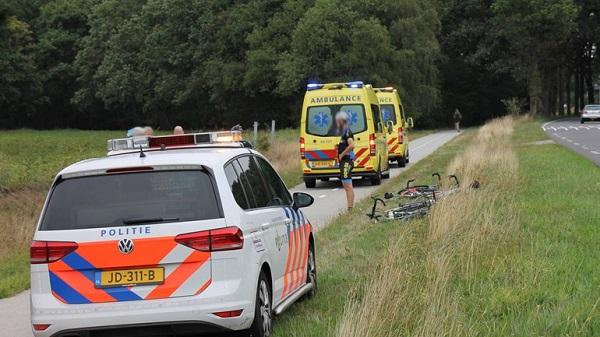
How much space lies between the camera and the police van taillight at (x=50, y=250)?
5637 mm

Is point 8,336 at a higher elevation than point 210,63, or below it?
below

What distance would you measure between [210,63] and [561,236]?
202ft

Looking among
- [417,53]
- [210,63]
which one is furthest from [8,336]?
[210,63]

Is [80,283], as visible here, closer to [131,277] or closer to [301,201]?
[131,277]

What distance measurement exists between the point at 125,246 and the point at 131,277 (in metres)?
0.23

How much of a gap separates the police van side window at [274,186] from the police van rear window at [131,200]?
Result: 140 centimetres

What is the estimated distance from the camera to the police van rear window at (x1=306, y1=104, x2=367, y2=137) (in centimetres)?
2119

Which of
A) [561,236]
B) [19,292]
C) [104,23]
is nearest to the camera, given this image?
[561,236]

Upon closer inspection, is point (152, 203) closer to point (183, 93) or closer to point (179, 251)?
point (179, 251)

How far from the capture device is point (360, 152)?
69.1 ft

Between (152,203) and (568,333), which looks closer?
(568,333)

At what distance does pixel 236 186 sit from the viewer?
20.5 ft

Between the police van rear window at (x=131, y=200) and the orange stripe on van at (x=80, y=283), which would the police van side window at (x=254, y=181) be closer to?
the police van rear window at (x=131, y=200)

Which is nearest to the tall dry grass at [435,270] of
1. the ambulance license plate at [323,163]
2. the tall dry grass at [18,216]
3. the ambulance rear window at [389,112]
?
the tall dry grass at [18,216]
